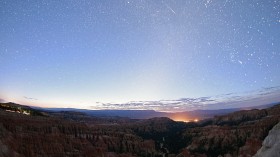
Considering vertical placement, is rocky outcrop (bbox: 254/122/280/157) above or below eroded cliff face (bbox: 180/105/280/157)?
above

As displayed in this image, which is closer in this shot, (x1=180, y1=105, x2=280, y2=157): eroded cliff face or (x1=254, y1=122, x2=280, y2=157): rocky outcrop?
(x1=254, y1=122, x2=280, y2=157): rocky outcrop

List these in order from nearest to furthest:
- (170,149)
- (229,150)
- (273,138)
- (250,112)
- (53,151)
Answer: (273,138), (53,151), (229,150), (170,149), (250,112)

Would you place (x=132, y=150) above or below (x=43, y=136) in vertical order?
below

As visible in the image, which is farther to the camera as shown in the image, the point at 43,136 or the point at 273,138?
the point at 43,136

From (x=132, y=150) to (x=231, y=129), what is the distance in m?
42.0

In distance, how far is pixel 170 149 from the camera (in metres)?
143

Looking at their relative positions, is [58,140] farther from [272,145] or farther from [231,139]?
[272,145]

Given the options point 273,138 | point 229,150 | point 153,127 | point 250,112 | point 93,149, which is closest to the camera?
point 273,138

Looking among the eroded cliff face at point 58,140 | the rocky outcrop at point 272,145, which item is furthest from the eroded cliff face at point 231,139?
the rocky outcrop at point 272,145

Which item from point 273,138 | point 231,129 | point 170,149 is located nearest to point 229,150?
point 231,129

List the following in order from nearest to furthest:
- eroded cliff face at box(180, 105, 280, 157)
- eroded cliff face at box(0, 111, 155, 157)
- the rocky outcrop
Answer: the rocky outcrop
eroded cliff face at box(0, 111, 155, 157)
eroded cliff face at box(180, 105, 280, 157)

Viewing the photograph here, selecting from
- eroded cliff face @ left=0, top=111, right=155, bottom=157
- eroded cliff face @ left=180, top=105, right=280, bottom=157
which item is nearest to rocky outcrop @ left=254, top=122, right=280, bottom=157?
eroded cliff face @ left=0, top=111, right=155, bottom=157

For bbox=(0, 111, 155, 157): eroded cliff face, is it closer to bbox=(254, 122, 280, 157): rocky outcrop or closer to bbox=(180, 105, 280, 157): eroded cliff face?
bbox=(180, 105, 280, 157): eroded cliff face

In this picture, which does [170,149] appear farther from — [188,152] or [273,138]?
[273,138]
